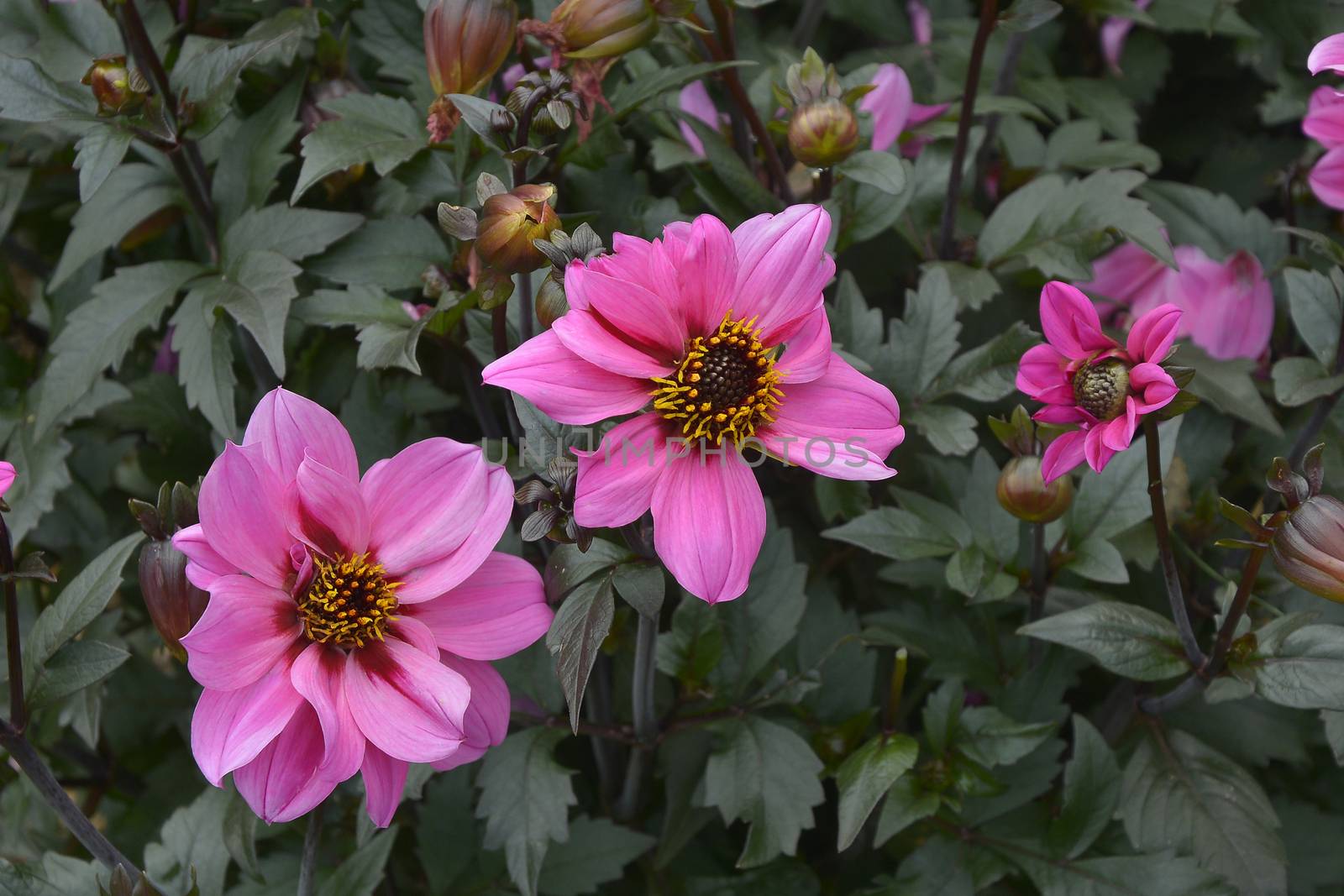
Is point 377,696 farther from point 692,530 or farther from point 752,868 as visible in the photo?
point 752,868

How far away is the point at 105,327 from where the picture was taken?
1108 mm

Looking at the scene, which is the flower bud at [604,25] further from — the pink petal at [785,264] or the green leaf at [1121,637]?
the green leaf at [1121,637]

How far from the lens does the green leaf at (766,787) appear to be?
3.34 ft

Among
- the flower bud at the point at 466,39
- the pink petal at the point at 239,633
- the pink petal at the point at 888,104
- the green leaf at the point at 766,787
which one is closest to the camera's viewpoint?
the pink petal at the point at 239,633

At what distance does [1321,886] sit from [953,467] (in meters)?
0.74

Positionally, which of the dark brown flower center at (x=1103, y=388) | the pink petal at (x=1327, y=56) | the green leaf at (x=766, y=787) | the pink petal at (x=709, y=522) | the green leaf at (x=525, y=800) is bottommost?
the green leaf at (x=766, y=787)

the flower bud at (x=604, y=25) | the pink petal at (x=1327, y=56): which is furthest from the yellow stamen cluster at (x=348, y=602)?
the pink petal at (x=1327, y=56)

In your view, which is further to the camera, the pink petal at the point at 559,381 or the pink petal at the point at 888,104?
the pink petal at the point at 888,104

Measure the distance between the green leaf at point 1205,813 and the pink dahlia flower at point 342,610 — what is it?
66 cm

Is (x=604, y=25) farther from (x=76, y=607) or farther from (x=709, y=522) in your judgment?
(x=76, y=607)

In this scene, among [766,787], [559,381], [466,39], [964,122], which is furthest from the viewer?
[964,122]

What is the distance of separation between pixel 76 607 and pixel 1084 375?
0.82 meters

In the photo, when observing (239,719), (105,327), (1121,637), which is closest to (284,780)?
(239,719)

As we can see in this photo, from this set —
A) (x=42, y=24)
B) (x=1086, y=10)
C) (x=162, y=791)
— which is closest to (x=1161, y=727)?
(x=1086, y=10)
